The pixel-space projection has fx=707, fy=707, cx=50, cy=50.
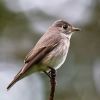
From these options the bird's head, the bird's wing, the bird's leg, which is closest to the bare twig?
the bird's leg

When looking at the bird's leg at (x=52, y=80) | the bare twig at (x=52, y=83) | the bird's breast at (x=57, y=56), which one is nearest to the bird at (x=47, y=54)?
the bird's breast at (x=57, y=56)

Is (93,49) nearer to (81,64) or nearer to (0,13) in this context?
(81,64)

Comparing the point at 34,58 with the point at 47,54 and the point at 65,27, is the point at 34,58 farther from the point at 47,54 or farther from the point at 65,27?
the point at 65,27

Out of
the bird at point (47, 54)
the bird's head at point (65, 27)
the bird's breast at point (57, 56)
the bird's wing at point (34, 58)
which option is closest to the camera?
the bird's wing at point (34, 58)

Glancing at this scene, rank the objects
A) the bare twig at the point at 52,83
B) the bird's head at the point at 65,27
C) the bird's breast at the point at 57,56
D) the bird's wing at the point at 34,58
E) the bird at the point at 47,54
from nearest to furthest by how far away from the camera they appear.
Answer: the bare twig at the point at 52,83, the bird's wing at the point at 34,58, the bird at the point at 47,54, the bird's breast at the point at 57,56, the bird's head at the point at 65,27

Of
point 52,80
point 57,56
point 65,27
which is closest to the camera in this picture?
point 52,80

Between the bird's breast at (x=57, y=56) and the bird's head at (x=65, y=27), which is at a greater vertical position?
the bird's head at (x=65, y=27)

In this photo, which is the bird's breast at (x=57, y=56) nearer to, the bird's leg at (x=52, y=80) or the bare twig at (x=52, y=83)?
the bird's leg at (x=52, y=80)

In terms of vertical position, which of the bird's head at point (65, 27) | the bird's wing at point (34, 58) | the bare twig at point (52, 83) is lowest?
the bare twig at point (52, 83)

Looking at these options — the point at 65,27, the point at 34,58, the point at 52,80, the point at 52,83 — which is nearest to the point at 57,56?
the point at 34,58
